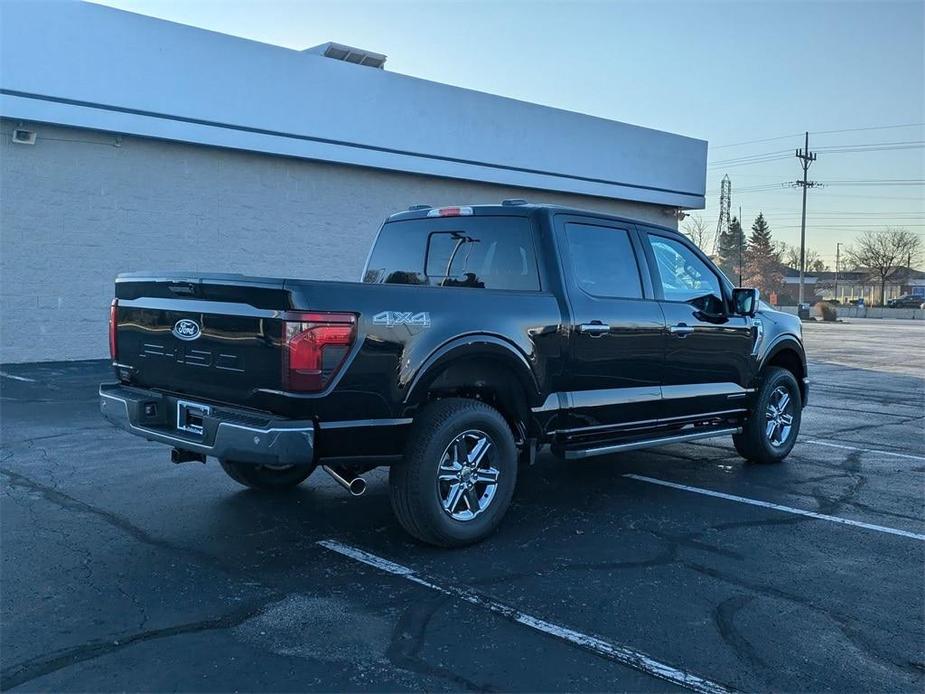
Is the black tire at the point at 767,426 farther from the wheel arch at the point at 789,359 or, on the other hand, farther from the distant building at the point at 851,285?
the distant building at the point at 851,285

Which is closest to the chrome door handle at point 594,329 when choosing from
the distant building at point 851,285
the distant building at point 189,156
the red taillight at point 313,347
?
the red taillight at point 313,347

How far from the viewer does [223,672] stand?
3.28m

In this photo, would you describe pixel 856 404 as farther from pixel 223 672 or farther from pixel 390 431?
pixel 223 672

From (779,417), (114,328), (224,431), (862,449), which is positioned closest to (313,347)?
(224,431)

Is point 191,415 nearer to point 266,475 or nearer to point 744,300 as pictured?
point 266,475

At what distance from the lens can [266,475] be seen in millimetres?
6012

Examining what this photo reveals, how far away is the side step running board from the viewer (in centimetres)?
561

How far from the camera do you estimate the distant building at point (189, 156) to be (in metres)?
13.5

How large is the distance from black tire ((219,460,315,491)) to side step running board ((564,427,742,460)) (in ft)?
6.45

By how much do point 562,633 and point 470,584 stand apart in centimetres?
73

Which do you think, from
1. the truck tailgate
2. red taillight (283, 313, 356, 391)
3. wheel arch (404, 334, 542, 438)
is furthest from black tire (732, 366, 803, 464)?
the truck tailgate

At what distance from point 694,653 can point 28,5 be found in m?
14.4

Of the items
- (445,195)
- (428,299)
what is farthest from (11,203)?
(428,299)

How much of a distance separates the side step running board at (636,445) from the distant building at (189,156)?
37.2 ft
